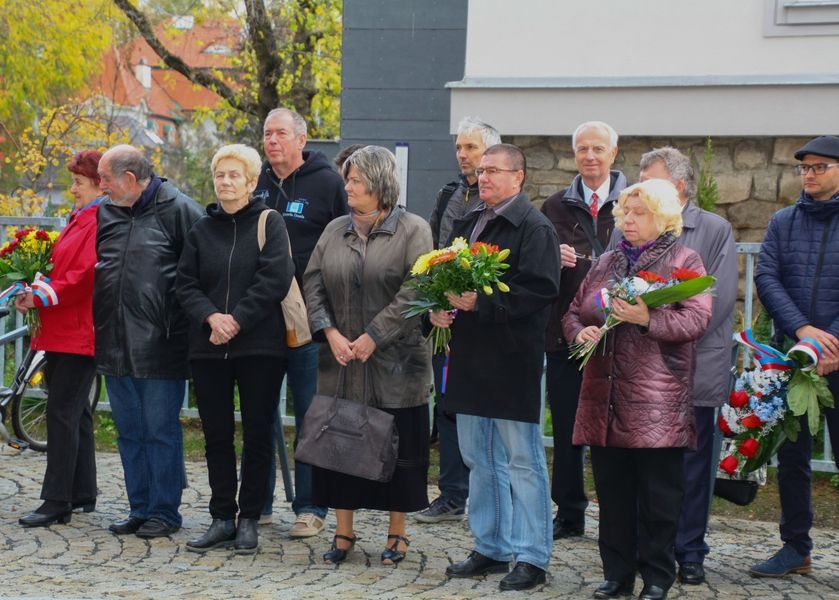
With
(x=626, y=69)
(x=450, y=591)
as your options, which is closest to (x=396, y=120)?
(x=626, y=69)

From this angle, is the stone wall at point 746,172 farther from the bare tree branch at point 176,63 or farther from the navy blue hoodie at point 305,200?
the bare tree branch at point 176,63

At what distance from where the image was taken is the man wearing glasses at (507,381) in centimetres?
597

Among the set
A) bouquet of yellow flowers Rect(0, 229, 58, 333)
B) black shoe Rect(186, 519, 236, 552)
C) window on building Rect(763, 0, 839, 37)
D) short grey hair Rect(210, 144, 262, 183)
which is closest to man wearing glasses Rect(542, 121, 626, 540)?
short grey hair Rect(210, 144, 262, 183)

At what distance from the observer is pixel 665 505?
18.8ft

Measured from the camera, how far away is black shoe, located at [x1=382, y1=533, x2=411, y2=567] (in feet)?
21.2

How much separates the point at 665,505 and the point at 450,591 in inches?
42.4

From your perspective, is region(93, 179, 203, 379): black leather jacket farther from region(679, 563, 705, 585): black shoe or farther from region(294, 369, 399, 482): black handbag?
region(679, 563, 705, 585): black shoe

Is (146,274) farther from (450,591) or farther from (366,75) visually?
(366,75)

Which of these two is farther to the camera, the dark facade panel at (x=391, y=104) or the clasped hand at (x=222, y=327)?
the dark facade panel at (x=391, y=104)

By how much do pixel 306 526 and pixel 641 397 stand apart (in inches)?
89.6

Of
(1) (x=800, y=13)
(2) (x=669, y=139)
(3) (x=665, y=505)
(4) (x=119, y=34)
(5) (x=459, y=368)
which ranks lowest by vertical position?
(3) (x=665, y=505)

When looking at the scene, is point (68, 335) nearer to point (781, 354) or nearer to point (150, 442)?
point (150, 442)

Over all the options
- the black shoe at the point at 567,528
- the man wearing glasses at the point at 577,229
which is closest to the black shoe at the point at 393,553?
the black shoe at the point at 567,528

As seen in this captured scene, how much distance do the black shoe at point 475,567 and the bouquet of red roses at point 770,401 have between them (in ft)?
3.99
